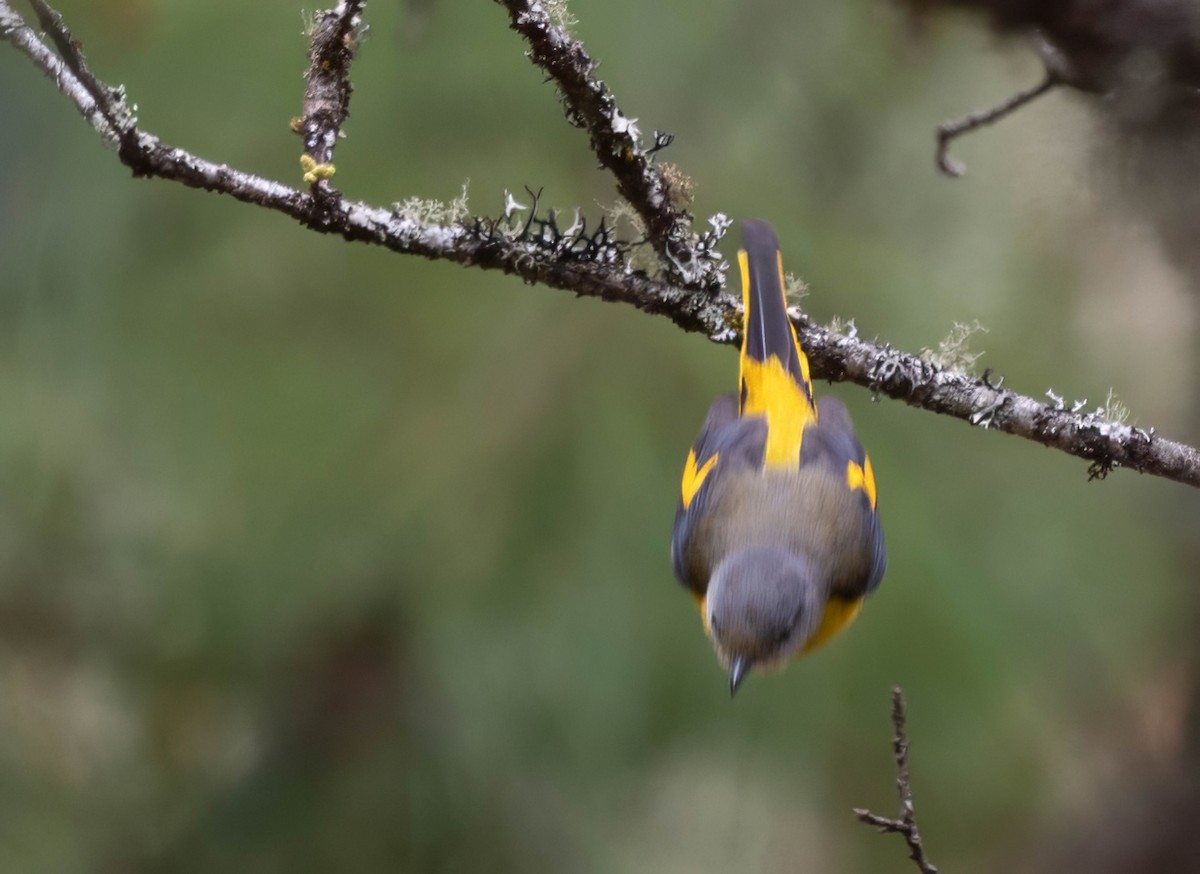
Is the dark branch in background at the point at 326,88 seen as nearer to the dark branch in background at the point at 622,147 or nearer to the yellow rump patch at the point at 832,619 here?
the dark branch in background at the point at 622,147

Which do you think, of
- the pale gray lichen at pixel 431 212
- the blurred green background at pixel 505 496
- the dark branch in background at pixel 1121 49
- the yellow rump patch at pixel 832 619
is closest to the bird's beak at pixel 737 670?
the yellow rump patch at pixel 832 619

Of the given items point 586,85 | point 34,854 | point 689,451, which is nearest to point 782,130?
point 689,451

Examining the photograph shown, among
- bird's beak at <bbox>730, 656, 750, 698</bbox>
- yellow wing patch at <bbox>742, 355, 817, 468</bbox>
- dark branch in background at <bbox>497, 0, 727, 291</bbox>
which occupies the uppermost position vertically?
dark branch in background at <bbox>497, 0, 727, 291</bbox>

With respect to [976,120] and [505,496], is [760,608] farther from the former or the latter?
[976,120]

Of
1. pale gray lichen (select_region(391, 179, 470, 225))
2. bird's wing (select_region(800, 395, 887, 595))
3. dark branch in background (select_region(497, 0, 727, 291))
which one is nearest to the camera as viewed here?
dark branch in background (select_region(497, 0, 727, 291))

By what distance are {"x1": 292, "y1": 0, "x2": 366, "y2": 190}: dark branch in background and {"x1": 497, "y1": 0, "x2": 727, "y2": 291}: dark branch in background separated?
0.15 metres

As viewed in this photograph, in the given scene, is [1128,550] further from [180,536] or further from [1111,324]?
[180,536]

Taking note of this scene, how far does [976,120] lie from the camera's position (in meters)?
1.12

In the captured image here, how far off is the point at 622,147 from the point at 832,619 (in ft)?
1.93

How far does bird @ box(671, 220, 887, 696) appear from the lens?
1.08m

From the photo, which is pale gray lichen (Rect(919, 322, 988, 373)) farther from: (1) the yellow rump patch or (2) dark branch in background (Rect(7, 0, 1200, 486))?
(1) the yellow rump patch

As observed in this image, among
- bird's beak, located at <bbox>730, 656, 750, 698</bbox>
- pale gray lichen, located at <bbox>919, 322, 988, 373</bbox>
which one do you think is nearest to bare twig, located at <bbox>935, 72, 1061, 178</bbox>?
pale gray lichen, located at <bbox>919, 322, 988, 373</bbox>

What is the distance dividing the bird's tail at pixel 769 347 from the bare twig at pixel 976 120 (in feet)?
0.87

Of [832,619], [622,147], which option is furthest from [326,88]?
[832,619]
